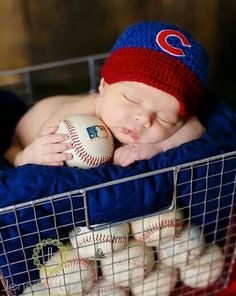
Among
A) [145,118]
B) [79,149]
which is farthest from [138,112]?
[79,149]

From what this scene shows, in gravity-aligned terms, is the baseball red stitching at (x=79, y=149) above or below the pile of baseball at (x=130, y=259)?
above

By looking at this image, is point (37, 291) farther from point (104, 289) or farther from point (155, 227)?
point (155, 227)

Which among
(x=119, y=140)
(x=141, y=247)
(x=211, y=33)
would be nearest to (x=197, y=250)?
(x=141, y=247)

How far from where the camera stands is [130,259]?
0.86m

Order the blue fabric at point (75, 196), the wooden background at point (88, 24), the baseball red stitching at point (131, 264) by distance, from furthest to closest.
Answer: the wooden background at point (88, 24)
the baseball red stitching at point (131, 264)
the blue fabric at point (75, 196)

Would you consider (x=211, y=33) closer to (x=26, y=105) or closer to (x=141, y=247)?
(x=26, y=105)

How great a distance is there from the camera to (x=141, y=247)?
881 mm

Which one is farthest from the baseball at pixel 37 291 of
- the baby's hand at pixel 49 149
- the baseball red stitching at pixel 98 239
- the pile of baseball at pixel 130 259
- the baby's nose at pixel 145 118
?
the baby's nose at pixel 145 118

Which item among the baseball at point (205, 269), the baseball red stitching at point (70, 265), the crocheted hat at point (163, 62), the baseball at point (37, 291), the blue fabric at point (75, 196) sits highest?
the crocheted hat at point (163, 62)

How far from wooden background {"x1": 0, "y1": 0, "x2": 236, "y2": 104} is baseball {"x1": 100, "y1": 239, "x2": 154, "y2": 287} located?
2.17 feet

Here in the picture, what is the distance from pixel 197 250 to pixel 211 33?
0.67 m

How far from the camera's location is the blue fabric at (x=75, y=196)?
0.77 meters

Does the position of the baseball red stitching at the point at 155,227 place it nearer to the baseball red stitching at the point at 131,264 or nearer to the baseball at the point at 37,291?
the baseball red stitching at the point at 131,264

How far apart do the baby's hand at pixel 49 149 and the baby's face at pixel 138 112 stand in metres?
0.10
